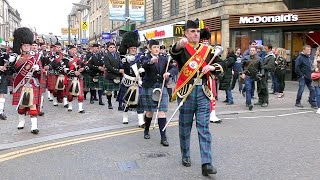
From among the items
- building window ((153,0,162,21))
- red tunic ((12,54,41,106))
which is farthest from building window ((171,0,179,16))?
red tunic ((12,54,41,106))

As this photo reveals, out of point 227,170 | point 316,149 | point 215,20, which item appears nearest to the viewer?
point 227,170

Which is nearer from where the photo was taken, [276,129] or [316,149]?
[316,149]

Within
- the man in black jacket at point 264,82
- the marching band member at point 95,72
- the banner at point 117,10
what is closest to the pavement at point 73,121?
the man in black jacket at point 264,82

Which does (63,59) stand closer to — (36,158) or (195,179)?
(36,158)

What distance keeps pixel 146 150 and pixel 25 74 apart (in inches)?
123

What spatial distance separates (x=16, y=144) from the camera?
7.62 m

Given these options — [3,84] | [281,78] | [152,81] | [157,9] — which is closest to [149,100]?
[152,81]

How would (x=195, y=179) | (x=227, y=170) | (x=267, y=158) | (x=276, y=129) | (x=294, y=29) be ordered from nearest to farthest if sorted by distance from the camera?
(x=195, y=179) < (x=227, y=170) < (x=267, y=158) < (x=276, y=129) < (x=294, y=29)

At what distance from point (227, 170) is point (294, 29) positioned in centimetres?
1870

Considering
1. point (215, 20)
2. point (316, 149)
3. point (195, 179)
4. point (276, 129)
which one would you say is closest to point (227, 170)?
point (195, 179)

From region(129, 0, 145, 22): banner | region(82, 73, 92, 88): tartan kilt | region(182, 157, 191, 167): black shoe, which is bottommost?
region(182, 157, 191, 167): black shoe

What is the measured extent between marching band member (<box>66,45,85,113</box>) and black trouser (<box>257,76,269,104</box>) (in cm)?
513

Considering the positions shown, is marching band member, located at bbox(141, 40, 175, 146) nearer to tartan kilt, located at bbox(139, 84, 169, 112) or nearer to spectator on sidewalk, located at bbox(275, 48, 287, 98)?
tartan kilt, located at bbox(139, 84, 169, 112)

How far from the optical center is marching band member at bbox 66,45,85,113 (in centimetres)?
1181
